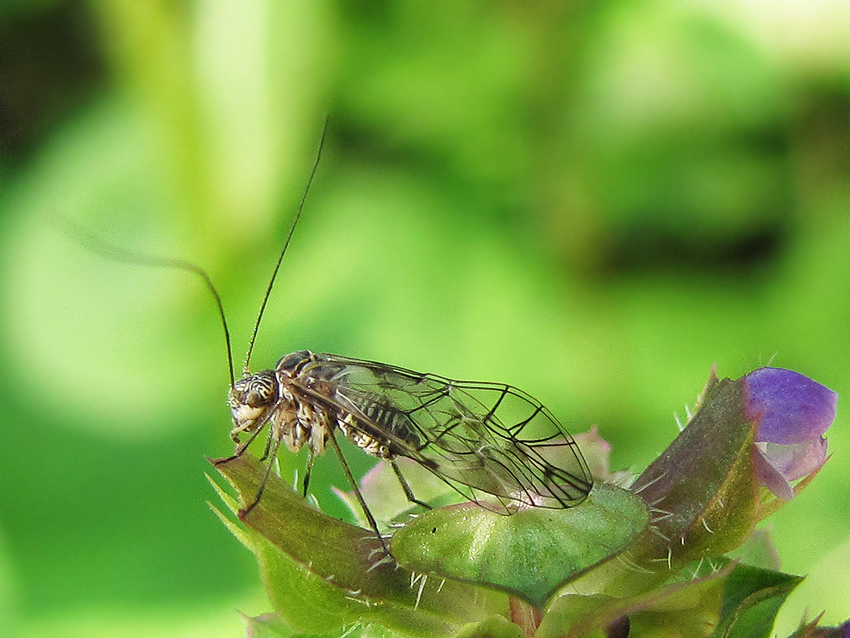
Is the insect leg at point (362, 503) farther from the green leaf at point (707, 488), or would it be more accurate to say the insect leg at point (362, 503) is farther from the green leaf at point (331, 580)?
the green leaf at point (707, 488)

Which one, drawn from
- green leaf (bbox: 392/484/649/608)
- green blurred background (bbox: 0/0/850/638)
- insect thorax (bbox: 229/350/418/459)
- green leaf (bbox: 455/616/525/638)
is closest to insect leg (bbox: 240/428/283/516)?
insect thorax (bbox: 229/350/418/459)

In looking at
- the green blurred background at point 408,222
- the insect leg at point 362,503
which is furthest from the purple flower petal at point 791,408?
the green blurred background at point 408,222

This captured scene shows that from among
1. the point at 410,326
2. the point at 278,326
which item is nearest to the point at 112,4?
the point at 278,326

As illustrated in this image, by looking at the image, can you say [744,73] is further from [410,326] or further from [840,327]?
[410,326]

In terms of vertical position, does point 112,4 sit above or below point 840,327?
above

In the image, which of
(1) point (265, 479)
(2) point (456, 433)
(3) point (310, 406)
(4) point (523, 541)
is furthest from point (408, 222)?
(4) point (523, 541)

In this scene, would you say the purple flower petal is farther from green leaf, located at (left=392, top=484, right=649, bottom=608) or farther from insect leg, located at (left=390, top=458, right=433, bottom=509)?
insect leg, located at (left=390, top=458, right=433, bottom=509)
